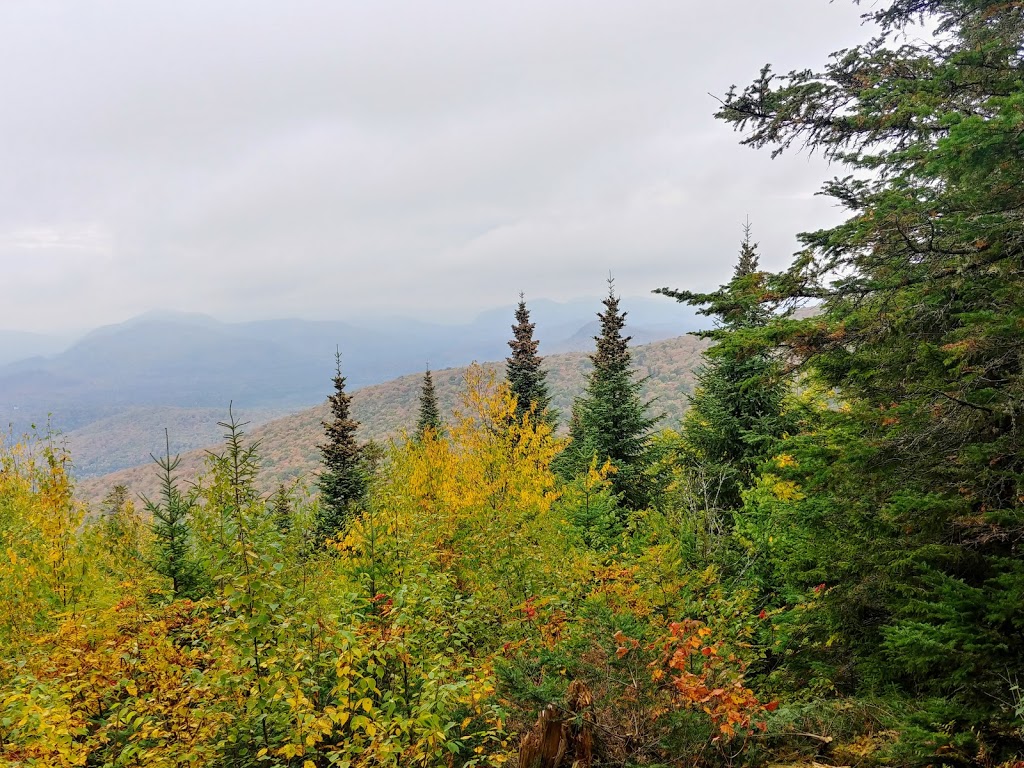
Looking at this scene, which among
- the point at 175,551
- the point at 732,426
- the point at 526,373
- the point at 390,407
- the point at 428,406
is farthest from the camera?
the point at 390,407

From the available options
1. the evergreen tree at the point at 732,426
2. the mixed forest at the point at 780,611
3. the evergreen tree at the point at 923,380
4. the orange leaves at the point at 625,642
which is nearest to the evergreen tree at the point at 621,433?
the evergreen tree at the point at 732,426

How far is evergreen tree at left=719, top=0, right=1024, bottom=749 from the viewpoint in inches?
161

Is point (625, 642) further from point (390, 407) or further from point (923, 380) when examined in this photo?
point (390, 407)

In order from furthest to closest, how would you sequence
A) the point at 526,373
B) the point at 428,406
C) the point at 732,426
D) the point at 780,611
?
the point at 428,406 → the point at 526,373 → the point at 732,426 → the point at 780,611

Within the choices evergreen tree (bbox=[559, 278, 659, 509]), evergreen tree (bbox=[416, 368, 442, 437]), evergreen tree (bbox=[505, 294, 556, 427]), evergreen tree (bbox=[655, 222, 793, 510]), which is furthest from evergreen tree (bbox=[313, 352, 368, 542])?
evergreen tree (bbox=[655, 222, 793, 510])

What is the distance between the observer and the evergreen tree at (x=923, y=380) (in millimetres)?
4082

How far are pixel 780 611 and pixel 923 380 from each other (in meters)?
3.75

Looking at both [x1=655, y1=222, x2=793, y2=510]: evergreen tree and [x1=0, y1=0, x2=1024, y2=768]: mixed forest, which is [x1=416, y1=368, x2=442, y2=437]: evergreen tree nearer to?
[x1=655, y1=222, x2=793, y2=510]: evergreen tree

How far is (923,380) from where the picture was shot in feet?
16.9

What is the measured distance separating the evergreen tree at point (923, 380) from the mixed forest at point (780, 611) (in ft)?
0.10

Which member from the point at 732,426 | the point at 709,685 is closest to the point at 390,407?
the point at 732,426

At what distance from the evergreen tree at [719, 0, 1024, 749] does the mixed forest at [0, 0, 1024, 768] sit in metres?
0.03

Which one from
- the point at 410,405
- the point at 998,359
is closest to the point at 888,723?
the point at 998,359

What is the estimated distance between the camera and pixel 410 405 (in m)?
156
